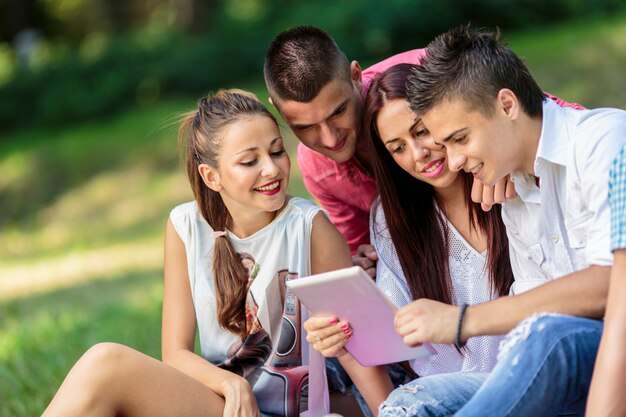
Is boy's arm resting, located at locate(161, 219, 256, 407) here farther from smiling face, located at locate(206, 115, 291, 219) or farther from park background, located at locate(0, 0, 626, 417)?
park background, located at locate(0, 0, 626, 417)

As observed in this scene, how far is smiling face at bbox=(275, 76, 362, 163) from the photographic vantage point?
387 centimetres

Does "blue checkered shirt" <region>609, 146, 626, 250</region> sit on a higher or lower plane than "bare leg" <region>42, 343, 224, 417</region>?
higher

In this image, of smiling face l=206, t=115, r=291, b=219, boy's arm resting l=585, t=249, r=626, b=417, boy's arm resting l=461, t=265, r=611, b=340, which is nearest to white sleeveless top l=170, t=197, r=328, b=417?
smiling face l=206, t=115, r=291, b=219

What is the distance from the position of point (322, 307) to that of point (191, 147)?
0.97 m

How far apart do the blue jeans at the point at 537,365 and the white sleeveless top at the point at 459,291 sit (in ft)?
2.71

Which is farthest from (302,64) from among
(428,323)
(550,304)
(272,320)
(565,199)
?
(550,304)

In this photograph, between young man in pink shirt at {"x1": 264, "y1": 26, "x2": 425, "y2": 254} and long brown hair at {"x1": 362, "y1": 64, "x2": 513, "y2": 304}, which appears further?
young man in pink shirt at {"x1": 264, "y1": 26, "x2": 425, "y2": 254}

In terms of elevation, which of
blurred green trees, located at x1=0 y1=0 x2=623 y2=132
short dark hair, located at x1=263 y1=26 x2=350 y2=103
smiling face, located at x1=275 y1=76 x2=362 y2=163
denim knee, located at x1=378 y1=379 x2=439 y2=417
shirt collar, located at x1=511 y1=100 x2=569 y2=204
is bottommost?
denim knee, located at x1=378 y1=379 x2=439 y2=417

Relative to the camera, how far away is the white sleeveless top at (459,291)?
3.48m

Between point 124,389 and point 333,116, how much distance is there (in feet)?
4.56

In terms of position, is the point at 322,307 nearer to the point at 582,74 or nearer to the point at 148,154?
the point at 582,74

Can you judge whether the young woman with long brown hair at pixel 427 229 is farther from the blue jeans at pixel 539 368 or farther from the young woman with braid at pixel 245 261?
the blue jeans at pixel 539 368

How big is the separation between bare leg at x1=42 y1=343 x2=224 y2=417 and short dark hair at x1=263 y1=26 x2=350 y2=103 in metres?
1.26

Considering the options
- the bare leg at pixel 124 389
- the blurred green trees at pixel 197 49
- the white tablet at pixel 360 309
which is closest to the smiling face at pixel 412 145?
the white tablet at pixel 360 309
